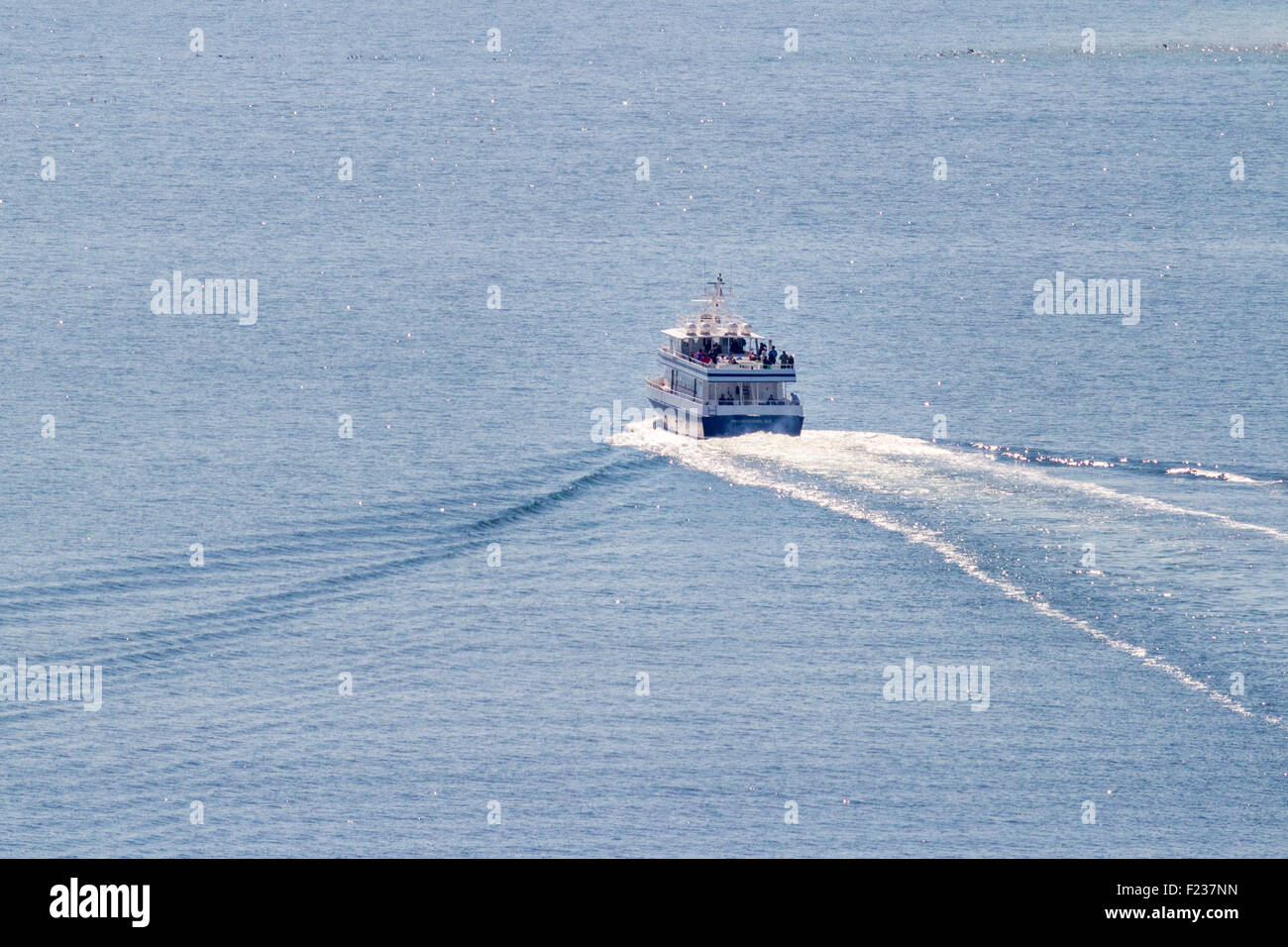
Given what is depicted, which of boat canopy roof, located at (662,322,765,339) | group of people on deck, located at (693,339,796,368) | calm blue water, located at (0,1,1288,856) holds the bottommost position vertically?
calm blue water, located at (0,1,1288,856)

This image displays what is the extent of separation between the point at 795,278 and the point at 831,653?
3103 inches

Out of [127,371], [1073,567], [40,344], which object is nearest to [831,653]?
[1073,567]

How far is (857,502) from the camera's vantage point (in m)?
111

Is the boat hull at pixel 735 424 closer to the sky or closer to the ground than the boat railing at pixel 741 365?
closer to the ground

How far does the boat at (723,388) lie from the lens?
12394 cm

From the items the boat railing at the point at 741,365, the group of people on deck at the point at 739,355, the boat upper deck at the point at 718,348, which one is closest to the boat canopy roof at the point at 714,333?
the boat upper deck at the point at 718,348

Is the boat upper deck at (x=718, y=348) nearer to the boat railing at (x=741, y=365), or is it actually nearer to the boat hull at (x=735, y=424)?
the boat railing at (x=741, y=365)

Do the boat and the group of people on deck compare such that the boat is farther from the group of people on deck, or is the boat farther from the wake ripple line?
the wake ripple line

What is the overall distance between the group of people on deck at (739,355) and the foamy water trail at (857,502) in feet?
14.9

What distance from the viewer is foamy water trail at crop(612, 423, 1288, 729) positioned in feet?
309

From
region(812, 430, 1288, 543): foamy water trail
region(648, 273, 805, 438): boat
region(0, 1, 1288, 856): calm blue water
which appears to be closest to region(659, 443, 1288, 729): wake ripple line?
region(0, 1, 1288, 856): calm blue water

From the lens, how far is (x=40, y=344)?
15162 centimetres

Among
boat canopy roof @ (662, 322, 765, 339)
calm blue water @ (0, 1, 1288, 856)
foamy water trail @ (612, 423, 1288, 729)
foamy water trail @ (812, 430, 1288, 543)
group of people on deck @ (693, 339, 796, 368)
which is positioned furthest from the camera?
boat canopy roof @ (662, 322, 765, 339)

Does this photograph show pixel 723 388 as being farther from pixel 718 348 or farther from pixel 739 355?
pixel 739 355
